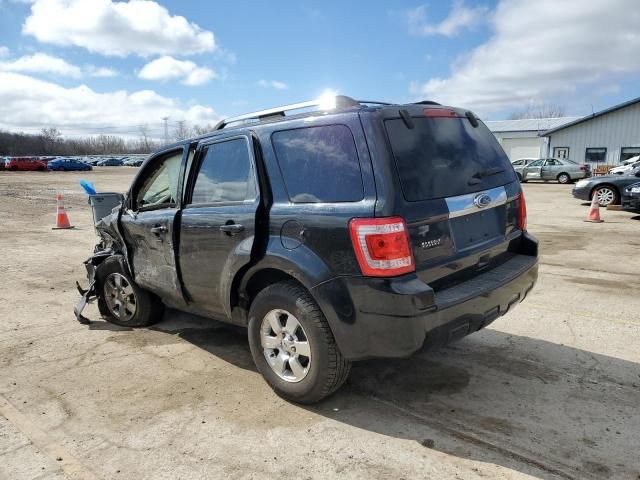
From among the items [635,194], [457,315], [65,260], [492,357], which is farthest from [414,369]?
[635,194]

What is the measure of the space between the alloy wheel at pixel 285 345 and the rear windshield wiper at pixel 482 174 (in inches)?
59.3

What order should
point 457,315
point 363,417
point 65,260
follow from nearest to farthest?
point 457,315 → point 363,417 → point 65,260

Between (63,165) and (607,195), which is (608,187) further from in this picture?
(63,165)

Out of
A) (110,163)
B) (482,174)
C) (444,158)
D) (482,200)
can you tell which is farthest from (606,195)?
(110,163)

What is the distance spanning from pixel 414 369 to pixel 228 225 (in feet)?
5.98

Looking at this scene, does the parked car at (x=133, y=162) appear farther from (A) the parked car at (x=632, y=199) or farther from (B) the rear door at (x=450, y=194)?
(B) the rear door at (x=450, y=194)

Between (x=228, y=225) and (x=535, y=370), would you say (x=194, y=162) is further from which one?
(x=535, y=370)

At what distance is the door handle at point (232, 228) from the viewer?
11.3ft

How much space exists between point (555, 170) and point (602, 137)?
9421 millimetres

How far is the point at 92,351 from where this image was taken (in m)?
4.38

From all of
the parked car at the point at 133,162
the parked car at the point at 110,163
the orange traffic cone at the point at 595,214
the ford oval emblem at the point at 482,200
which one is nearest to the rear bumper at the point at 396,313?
the ford oval emblem at the point at 482,200

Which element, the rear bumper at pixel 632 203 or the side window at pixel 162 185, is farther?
the rear bumper at pixel 632 203

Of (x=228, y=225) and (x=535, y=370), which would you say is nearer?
(x=228, y=225)

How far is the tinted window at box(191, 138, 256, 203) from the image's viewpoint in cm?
355
